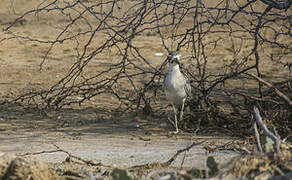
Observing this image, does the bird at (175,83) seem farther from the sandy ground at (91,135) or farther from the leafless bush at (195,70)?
the sandy ground at (91,135)

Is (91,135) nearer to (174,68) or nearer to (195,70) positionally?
(174,68)

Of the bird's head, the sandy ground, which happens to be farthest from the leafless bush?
the sandy ground

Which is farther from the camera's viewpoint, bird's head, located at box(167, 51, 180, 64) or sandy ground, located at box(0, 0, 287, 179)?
bird's head, located at box(167, 51, 180, 64)

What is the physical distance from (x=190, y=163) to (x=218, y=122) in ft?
4.97

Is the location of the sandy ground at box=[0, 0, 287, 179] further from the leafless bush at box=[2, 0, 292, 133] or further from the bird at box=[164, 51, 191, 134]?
the bird at box=[164, 51, 191, 134]

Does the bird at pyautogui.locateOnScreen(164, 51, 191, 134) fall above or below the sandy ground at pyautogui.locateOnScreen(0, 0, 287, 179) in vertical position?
above

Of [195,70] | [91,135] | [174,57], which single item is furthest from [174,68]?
[195,70]

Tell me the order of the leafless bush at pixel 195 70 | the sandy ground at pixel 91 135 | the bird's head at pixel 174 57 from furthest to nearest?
the bird's head at pixel 174 57 < the leafless bush at pixel 195 70 < the sandy ground at pixel 91 135

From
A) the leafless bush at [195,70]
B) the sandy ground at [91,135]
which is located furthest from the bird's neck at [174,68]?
the sandy ground at [91,135]

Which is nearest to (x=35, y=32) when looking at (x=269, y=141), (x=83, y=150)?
(x=83, y=150)

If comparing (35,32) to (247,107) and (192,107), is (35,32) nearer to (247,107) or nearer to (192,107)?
(192,107)

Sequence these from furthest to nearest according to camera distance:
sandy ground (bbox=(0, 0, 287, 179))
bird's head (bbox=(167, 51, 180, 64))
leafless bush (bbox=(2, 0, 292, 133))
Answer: bird's head (bbox=(167, 51, 180, 64))
leafless bush (bbox=(2, 0, 292, 133))
sandy ground (bbox=(0, 0, 287, 179))

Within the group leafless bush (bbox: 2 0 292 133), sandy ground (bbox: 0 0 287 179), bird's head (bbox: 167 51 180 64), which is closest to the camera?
sandy ground (bbox: 0 0 287 179)

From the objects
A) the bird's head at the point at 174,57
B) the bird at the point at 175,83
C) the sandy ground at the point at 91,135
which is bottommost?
the sandy ground at the point at 91,135
